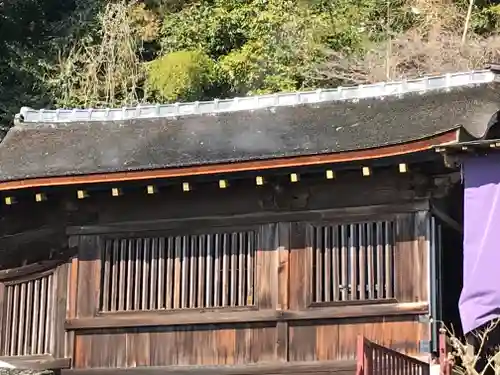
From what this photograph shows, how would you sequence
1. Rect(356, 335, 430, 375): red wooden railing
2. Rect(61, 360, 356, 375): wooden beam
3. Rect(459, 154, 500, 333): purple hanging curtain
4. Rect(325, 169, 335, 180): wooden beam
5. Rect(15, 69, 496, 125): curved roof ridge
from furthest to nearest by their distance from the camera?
Rect(15, 69, 496, 125): curved roof ridge < Rect(61, 360, 356, 375): wooden beam < Rect(325, 169, 335, 180): wooden beam < Rect(459, 154, 500, 333): purple hanging curtain < Rect(356, 335, 430, 375): red wooden railing

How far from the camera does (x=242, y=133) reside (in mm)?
11727

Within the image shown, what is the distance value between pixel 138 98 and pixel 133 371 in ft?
45.0

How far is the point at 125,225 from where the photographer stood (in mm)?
11547

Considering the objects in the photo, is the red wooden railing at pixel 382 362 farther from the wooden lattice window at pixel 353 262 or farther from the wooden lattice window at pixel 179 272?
the wooden lattice window at pixel 179 272

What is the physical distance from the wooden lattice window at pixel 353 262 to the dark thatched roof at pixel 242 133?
3.18 ft

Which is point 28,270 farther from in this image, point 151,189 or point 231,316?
point 231,316

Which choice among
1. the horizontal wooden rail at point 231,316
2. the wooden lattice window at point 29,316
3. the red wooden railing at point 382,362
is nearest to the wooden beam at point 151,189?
the horizontal wooden rail at point 231,316

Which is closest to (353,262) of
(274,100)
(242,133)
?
(242,133)

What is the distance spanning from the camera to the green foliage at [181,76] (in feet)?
76.0

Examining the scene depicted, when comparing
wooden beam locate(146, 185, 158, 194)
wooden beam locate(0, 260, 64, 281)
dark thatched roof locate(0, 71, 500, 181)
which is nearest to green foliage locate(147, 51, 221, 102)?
dark thatched roof locate(0, 71, 500, 181)

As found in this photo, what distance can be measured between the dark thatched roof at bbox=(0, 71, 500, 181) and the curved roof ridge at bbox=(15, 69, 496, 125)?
77 millimetres

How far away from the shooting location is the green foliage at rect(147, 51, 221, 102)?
912 inches

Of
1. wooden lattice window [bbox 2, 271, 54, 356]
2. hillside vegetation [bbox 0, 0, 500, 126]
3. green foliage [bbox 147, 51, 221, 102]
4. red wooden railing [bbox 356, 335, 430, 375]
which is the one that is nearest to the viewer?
red wooden railing [bbox 356, 335, 430, 375]

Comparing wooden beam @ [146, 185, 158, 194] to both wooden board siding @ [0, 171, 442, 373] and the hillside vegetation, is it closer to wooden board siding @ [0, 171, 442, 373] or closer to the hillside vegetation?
wooden board siding @ [0, 171, 442, 373]
